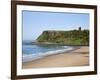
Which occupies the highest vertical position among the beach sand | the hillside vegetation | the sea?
the hillside vegetation

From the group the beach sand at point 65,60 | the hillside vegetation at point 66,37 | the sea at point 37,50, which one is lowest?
the beach sand at point 65,60

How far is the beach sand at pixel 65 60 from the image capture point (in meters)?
2.10

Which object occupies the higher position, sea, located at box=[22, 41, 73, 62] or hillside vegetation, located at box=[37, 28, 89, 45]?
hillside vegetation, located at box=[37, 28, 89, 45]

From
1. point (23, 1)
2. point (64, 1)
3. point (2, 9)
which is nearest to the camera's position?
point (2, 9)

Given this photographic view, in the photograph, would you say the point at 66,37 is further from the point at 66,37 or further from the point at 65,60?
the point at 65,60

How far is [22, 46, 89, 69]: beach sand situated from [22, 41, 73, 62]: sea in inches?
1.5

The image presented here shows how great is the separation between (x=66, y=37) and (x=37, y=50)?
13.9 inches

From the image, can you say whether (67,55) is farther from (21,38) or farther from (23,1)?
(23,1)

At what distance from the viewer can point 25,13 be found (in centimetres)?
206

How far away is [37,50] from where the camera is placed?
6.91 feet

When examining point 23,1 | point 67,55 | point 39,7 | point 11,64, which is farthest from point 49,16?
point 11,64

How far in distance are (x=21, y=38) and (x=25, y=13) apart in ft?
0.84

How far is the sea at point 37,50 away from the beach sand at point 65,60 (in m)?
0.04

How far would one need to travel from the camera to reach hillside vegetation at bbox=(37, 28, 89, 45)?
7.02 ft
